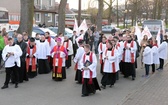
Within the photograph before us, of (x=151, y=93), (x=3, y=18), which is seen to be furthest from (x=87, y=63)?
(x=3, y=18)

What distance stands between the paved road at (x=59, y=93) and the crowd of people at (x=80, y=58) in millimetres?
294

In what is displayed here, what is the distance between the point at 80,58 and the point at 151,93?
2.89 meters

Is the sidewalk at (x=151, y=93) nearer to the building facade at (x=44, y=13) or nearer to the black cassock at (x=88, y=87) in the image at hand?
the black cassock at (x=88, y=87)

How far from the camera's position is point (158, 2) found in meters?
51.5

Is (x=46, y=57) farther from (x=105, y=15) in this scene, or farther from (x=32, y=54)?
(x=105, y=15)

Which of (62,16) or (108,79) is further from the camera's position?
(62,16)

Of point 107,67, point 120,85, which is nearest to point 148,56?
point 120,85

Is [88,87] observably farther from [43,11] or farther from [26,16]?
[43,11]

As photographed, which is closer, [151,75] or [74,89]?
[74,89]

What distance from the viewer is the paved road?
330 inches

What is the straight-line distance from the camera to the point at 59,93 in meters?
9.45

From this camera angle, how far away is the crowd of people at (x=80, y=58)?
30.2ft

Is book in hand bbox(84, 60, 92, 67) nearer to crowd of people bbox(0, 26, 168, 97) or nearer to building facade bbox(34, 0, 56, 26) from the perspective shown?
crowd of people bbox(0, 26, 168, 97)

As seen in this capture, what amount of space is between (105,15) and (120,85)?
235ft
